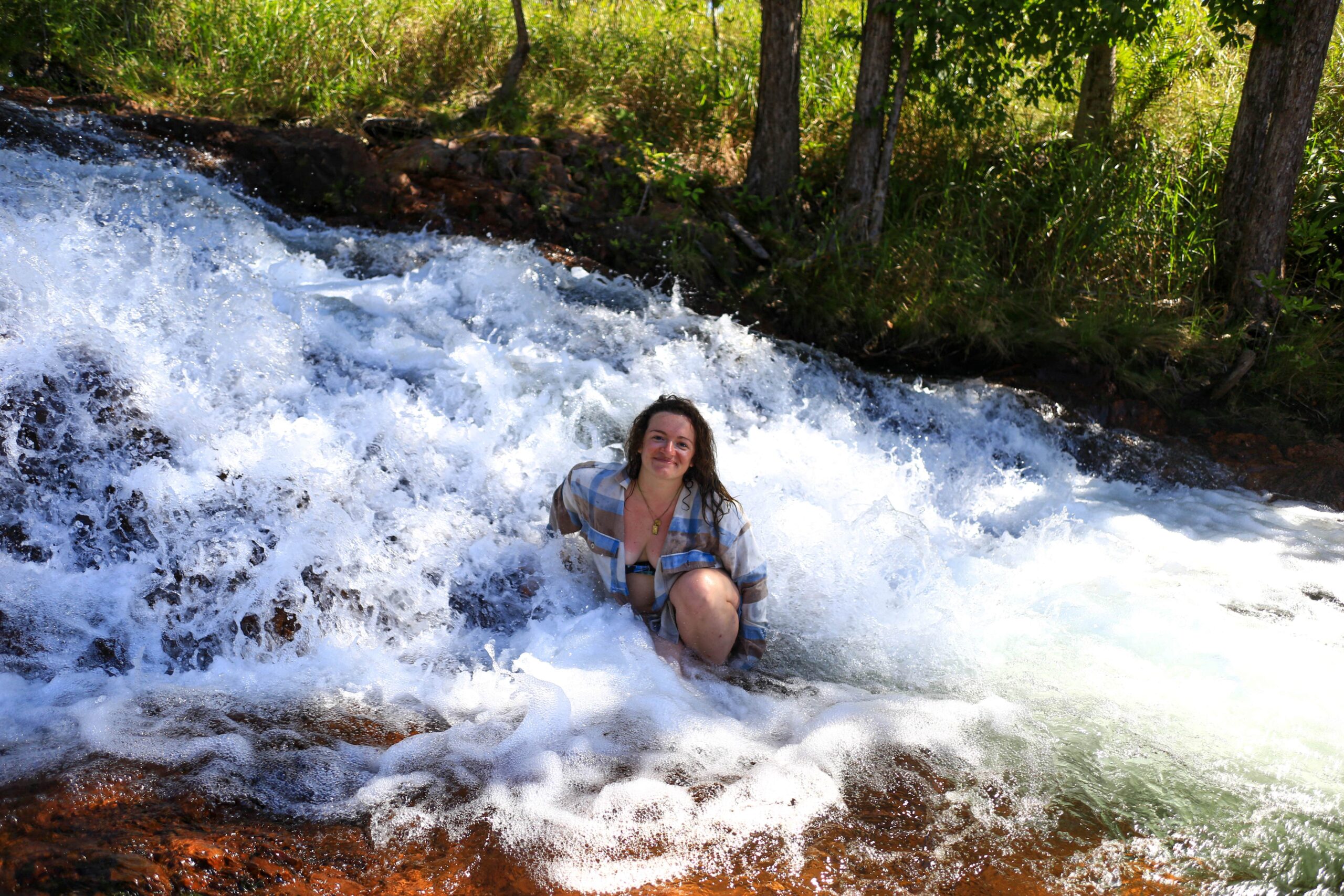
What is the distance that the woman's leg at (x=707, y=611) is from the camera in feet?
10.1

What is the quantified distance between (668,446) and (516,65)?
542 cm

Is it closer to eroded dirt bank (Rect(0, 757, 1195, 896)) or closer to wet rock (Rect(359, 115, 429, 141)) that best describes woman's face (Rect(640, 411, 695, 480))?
eroded dirt bank (Rect(0, 757, 1195, 896))

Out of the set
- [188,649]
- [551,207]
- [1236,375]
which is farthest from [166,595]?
[1236,375]

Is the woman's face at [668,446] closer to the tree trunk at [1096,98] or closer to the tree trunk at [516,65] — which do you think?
the tree trunk at [516,65]

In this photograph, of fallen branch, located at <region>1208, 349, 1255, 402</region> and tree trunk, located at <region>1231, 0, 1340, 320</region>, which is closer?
tree trunk, located at <region>1231, 0, 1340, 320</region>

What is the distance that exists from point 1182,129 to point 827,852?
656 cm

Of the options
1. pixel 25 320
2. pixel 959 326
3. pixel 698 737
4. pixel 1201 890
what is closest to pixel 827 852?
pixel 698 737

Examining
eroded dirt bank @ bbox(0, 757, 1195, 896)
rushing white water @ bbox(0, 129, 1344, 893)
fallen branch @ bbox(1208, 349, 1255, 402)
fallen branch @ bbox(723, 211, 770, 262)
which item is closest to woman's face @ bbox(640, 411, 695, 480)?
rushing white water @ bbox(0, 129, 1344, 893)

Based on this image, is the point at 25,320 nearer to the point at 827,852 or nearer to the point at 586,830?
the point at 586,830

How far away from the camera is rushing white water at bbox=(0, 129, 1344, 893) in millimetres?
2523

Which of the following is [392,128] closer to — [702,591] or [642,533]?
[642,533]

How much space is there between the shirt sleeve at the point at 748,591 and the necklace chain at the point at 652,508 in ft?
0.71

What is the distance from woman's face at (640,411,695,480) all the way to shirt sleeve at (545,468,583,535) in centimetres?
27

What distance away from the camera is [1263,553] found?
4.64 meters
